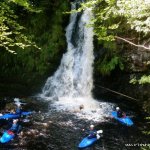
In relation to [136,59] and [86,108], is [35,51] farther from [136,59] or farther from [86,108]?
[136,59]

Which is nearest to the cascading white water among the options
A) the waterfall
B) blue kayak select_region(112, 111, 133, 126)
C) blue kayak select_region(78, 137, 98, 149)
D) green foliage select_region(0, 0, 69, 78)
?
the waterfall

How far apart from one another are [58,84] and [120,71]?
446 centimetres

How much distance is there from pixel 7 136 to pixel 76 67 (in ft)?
27.9

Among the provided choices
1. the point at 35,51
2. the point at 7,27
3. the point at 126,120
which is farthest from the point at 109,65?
the point at 7,27

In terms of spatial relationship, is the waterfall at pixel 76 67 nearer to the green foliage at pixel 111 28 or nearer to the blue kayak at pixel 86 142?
the green foliage at pixel 111 28

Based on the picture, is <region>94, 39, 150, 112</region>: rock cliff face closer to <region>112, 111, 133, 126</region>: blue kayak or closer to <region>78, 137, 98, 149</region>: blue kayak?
<region>112, 111, 133, 126</region>: blue kayak

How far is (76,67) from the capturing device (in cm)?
1895

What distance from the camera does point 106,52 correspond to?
675 inches

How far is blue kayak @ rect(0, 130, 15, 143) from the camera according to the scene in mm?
11414

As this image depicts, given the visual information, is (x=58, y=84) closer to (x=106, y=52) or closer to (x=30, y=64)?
(x=30, y=64)

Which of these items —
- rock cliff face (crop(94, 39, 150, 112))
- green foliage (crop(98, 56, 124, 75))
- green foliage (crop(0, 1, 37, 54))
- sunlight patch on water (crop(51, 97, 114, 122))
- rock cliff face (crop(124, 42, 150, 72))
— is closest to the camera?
green foliage (crop(0, 1, 37, 54))

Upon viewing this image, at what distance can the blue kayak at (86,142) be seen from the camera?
11.3m

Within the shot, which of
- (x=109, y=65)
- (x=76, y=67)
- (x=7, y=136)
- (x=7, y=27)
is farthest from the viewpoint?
(x=76, y=67)

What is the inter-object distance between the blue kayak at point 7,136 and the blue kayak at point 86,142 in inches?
116
